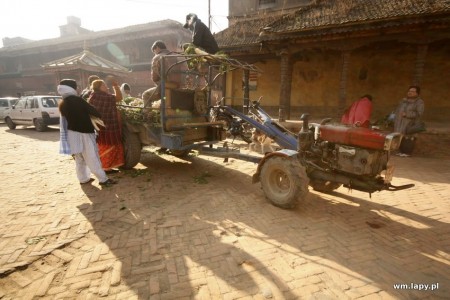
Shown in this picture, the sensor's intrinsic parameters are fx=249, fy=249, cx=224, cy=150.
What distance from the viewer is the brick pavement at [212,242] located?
2430 millimetres

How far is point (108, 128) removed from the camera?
212 inches

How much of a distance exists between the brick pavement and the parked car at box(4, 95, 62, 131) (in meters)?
9.18

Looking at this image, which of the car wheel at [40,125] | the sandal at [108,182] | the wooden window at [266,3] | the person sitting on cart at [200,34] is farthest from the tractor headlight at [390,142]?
the wooden window at [266,3]

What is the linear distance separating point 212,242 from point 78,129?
340 cm

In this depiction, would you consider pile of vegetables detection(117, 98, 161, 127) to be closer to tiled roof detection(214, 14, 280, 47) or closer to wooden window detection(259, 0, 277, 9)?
tiled roof detection(214, 14, 280, 47)

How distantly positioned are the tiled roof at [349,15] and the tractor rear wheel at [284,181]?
743 centimetres

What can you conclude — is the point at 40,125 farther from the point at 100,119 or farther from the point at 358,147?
the point at 358,147

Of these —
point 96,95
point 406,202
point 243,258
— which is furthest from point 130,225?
point 406,202

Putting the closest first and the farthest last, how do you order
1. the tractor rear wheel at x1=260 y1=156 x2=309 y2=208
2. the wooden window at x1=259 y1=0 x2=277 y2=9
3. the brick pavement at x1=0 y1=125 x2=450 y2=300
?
the brick pavement at x1=0 y1=125 x2=450 y2=300 < the tractor rear wheel at x1=260 y1=156 x2=309 y2=208 < the wooden window at x1=259 y1=0 x2=277 y2=9

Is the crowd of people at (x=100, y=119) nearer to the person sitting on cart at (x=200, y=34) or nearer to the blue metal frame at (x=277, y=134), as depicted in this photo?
the person sitting on cart at (x=200, y=34)

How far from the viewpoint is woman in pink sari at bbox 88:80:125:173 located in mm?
5195

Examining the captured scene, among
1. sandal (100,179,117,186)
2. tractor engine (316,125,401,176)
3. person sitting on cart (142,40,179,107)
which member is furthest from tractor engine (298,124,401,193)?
sandal (100,179,117,186)

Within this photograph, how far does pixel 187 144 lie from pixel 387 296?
4227 millimetres

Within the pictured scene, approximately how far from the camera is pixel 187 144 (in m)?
5.51
